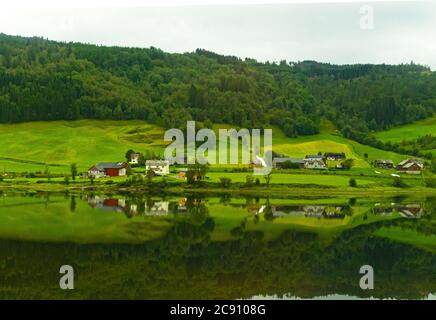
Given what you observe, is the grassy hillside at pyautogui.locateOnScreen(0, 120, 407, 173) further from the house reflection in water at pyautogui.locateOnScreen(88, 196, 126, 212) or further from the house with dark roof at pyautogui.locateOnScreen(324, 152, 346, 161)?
the house reflection in water at pyautogui.locateOnScreen(88, 196, 126, 212)

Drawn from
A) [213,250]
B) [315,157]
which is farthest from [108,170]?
[213,250]

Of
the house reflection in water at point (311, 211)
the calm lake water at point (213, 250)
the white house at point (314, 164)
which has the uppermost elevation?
the white house at point (314, 164)

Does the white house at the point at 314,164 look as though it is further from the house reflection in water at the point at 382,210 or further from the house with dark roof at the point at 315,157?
the house reflection in water at the point at 382,210

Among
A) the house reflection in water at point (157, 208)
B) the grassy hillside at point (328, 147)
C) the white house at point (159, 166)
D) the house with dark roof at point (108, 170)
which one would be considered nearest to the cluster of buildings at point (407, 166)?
the grassy hillside at point (328, 147)

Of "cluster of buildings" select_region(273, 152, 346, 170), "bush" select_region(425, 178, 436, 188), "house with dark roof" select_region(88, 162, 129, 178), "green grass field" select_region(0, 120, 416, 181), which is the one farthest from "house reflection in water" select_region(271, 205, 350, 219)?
"green grass field" select_region(0, 120, 416, 181)
